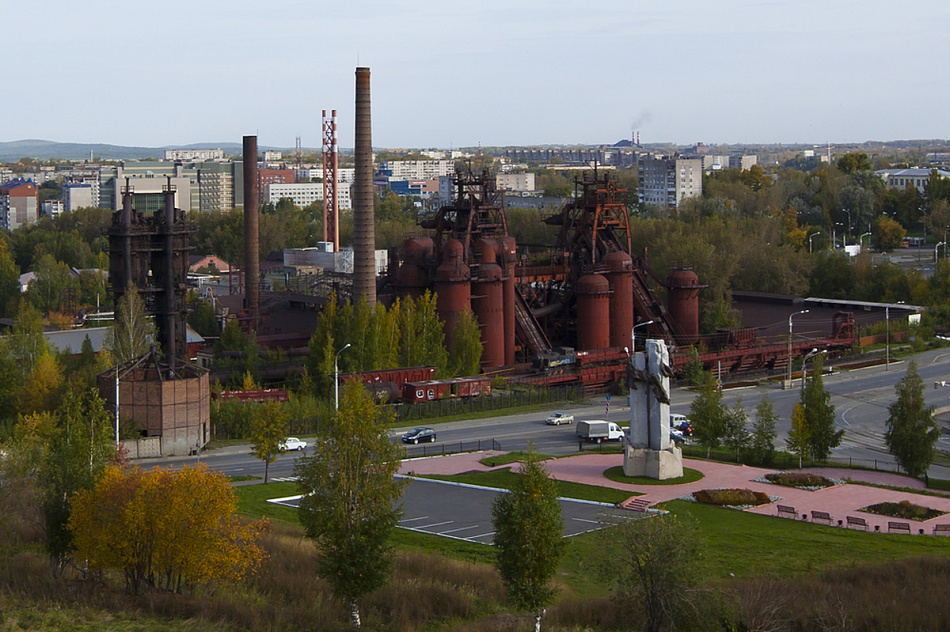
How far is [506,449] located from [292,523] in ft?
55.5

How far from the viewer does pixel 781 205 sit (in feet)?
590

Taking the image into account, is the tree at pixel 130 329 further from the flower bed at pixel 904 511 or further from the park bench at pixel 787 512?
the flower bed at pixel 904 511

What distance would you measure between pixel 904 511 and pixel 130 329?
37.9 meters

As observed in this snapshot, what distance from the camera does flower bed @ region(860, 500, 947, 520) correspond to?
139 ft

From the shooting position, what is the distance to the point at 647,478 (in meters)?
48.6

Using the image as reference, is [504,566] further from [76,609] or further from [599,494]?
[599,494]

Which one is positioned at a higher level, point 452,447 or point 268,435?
point 268,435

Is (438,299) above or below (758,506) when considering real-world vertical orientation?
above

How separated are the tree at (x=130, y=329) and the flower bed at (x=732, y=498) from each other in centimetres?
3022

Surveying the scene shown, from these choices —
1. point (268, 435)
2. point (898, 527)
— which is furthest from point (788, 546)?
point (268, 435)

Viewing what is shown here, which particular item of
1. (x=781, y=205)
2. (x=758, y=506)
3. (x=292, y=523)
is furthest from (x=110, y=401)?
(x=781, y=205)

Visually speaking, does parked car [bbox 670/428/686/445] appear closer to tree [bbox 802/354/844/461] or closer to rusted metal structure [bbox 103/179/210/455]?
tree [bbox 802/354/844/461]

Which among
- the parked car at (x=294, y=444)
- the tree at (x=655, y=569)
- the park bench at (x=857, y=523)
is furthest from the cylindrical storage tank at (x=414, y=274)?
the tree at (x=655, y=569)

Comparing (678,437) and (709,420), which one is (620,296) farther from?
(709,420)
